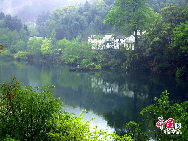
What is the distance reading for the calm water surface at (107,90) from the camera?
29.2m

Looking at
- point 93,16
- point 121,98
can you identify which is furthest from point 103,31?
point 121,98

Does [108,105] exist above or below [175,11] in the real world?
below

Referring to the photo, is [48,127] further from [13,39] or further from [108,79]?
[13,39]

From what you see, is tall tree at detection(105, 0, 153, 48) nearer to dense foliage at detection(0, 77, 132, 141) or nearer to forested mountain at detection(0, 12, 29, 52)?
forested mountain at detection(0, 12, 29, 52)

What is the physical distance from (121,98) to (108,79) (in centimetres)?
1288

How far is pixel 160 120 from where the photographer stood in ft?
47.2

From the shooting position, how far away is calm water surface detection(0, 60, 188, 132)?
29.2 m

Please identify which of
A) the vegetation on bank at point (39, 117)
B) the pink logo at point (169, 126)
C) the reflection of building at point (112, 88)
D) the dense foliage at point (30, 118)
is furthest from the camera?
the reflection of building at point (112, 88)

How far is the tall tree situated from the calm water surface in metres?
12.9

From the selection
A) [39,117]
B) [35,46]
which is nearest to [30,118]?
[39,117]

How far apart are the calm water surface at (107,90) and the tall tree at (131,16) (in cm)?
1286

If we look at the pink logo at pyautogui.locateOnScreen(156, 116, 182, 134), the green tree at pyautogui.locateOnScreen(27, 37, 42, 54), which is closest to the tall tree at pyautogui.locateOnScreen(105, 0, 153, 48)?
the green tree at pyautogui.locateOnScreen(27, 37, 42, 54)

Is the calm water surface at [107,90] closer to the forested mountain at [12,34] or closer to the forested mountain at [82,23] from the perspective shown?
the forested mountain at [12,34]

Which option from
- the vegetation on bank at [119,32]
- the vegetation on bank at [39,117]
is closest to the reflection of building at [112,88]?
the vegetation on bank at [119,32]
